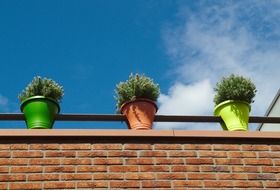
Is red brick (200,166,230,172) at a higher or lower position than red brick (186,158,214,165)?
lower

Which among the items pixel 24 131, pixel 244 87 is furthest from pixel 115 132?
pixel 244 87

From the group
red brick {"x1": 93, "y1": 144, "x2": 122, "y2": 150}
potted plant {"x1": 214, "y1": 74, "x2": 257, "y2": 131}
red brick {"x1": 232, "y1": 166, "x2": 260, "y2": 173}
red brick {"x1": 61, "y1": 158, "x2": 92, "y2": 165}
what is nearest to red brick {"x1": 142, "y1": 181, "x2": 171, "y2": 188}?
red brick {"x1": 93, "y1": 144, "x2": 122, "y2": 150}

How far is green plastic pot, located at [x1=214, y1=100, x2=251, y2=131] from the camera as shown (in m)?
4.65

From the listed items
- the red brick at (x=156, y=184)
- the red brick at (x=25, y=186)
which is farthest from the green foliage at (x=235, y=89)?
the red brick at (x=25, y=186)

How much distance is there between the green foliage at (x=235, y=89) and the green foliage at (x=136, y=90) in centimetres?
68

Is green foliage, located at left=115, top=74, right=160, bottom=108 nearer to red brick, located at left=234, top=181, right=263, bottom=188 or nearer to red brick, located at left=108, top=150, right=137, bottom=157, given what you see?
red brick, located at left=108, top=150, right=137, bottom=157

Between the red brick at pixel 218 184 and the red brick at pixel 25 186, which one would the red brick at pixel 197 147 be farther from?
the red brick at pixel 25 186

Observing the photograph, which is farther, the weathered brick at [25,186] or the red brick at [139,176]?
the red brick at [139,176]

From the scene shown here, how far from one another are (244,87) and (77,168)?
1.97 m

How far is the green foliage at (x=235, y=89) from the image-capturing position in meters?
4.82

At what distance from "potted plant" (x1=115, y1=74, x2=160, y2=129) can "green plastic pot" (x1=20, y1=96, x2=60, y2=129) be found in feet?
2.21

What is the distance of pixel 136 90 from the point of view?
469 cm

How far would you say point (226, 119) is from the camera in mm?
4730

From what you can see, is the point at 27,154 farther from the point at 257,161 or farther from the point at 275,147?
the point at 275,147
